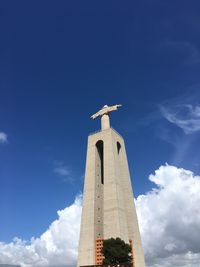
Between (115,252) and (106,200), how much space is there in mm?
15931

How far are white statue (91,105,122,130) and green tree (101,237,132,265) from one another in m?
31.8

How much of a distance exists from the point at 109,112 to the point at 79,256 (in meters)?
34.1

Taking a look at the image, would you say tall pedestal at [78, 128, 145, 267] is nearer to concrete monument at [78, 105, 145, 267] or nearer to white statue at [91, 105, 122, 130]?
concrete monument at [78, 105, 145, 267]

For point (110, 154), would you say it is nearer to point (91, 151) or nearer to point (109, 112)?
point (91, 151)

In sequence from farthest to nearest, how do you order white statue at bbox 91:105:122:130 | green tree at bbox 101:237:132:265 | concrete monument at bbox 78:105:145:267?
1. white statue at bbox 91:105:122:130
2. concrete monument at bbox 78:105:145:267
3. green tree at bbox 101:237:132:265

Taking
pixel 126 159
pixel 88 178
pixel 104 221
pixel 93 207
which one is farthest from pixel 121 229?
pixel 126 159

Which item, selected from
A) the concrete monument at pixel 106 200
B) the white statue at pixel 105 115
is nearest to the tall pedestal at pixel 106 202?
the concrete monument at pixel 106 200

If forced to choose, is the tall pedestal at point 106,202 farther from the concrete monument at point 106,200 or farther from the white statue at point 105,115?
the white statue at point 105,115

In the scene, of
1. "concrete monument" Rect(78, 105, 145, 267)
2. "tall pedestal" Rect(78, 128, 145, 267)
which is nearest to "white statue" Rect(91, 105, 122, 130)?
"concrete monument" Rect(78, 105, 145, 267)

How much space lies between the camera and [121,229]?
170 ft

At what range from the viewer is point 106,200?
56.6 m

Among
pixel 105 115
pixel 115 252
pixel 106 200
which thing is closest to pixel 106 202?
pixel 106 200

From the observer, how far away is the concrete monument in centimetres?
5253

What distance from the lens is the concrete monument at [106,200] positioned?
172 ft
